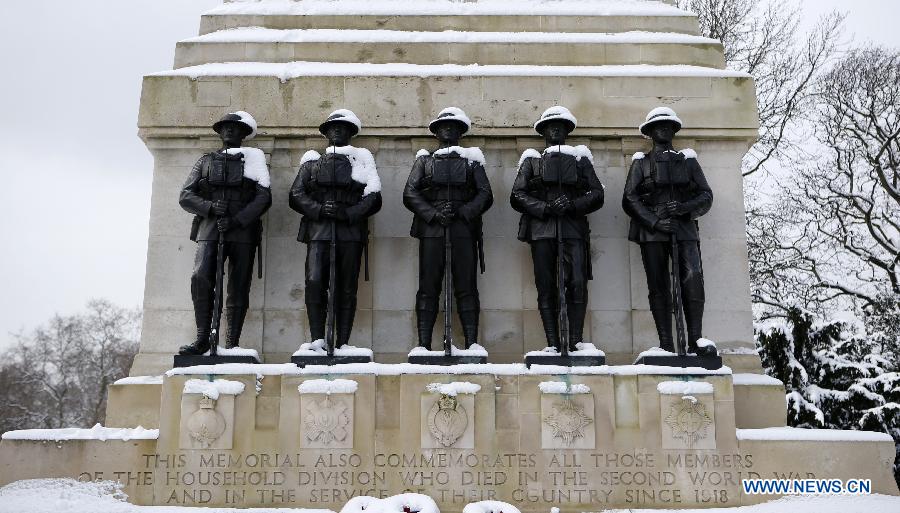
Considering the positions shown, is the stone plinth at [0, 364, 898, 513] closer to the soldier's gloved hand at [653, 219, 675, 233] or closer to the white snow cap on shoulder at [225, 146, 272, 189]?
the soldier's gloved hand at [653, 219, 675, 233]

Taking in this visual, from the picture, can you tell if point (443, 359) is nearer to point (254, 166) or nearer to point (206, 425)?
point (206, 425)

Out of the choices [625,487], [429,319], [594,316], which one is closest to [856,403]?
[594,316]

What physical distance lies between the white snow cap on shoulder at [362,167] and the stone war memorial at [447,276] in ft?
0.11

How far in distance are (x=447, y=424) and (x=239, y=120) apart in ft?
14.3

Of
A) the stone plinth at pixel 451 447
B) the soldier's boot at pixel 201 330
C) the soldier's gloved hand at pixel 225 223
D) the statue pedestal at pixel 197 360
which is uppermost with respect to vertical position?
the soldier's gloved hand at pixel 225 223

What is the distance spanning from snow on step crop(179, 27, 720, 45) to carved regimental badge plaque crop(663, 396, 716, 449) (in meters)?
5.38

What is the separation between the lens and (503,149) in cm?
1122

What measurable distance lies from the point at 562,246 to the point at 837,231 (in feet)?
46.8

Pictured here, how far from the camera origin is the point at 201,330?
31.1 feet

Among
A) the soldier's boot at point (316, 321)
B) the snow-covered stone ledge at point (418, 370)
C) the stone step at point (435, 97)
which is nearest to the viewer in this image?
the snow-covered stone ledge at point (418, 370)

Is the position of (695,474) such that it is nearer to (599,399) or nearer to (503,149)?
(599,399)

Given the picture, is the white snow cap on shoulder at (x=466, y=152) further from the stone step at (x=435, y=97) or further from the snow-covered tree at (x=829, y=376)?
the snow-covered tree at (x=829, y=376)

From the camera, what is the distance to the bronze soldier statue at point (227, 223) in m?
9.48

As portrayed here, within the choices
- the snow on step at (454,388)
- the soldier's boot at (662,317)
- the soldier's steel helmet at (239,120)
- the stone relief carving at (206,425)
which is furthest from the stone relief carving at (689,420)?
the soldier's steel helmet at (239,120)
